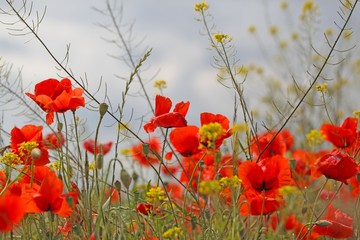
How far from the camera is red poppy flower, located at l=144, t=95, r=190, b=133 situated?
183 centimetres

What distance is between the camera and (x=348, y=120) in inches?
89.8

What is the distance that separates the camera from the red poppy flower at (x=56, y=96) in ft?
6.04

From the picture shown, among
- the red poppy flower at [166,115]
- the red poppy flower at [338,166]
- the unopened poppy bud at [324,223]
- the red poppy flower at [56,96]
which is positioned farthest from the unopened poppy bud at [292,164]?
the red poppy flower at [56,96]

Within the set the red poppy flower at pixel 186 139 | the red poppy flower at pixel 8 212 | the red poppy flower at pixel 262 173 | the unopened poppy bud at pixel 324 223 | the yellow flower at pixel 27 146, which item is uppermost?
the red poppy flower at pixel 186 139

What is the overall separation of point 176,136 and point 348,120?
591mm

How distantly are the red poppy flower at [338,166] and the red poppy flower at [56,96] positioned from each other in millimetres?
661

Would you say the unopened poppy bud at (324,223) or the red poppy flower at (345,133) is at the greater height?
the red poppy flower at (345,133)

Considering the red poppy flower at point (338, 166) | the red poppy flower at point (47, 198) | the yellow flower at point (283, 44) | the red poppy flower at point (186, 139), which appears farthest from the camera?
the yellow flower at point (283, 44)

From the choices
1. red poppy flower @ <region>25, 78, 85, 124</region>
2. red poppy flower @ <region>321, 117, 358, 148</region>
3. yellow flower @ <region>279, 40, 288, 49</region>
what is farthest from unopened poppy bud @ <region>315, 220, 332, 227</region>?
yellow flower @ <region>279, 40, 288, 49</region>

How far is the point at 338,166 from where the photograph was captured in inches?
73.7

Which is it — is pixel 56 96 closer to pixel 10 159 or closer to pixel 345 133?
pixel 10 159

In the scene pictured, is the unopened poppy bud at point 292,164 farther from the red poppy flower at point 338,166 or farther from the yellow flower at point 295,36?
the yellow flower at point 295,36

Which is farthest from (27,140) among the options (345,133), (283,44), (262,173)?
(283,44)

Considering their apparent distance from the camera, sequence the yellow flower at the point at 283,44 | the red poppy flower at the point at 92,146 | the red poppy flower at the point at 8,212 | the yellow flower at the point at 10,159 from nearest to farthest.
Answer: the red poppy flower at the point at 8,212, the yellow flower at the point at 10,159, the red poppy flower at the point at 92,146, the yellow flower at the point at 283,44
